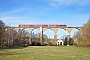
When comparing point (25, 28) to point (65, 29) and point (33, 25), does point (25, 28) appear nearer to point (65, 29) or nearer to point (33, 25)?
point (33, 25)

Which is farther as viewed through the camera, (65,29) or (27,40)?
(27,40)

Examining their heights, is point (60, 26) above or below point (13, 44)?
above

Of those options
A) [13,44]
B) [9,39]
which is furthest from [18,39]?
[9,39]

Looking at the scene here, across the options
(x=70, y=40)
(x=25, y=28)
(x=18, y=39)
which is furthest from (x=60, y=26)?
(x=18, y=39)

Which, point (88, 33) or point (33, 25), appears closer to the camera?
point (88, 33)

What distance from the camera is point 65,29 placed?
9638 cm

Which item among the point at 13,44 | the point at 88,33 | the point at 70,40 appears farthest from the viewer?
the point at 70,40

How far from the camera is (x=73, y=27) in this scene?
313 feet

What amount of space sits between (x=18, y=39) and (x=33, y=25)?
68.3ft

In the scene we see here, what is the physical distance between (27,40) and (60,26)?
2025cm

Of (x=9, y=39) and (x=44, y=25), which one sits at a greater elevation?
(x=44, y=25)

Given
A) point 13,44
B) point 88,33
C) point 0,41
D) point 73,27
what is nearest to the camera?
point 88,33

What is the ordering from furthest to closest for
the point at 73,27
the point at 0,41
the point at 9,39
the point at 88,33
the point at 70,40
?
the point at 70,40, the point at 73,27, the point at 9,39, the point at 0,41, the point at 88,33

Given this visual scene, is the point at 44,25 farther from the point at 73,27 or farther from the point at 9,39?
the point at 9,39
